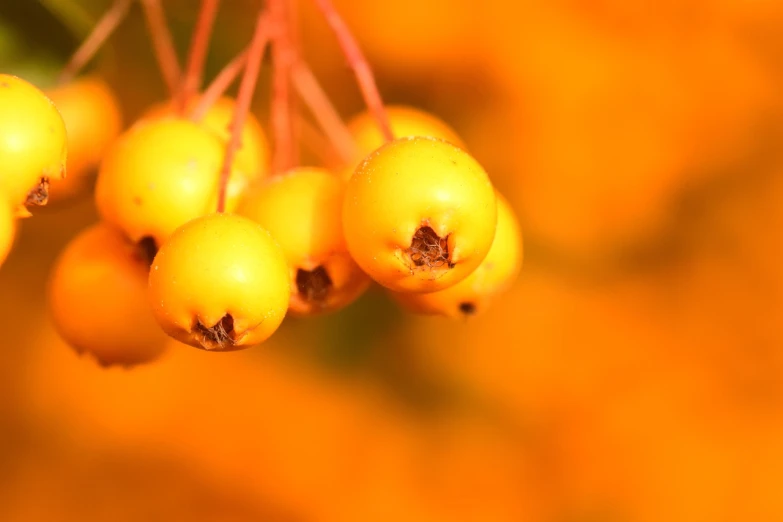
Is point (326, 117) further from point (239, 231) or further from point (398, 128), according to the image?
point (239, 231)

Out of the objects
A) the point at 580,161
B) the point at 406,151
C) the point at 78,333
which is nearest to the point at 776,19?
the point at 580,161

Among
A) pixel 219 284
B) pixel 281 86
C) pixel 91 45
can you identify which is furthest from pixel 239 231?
pixel 91 45

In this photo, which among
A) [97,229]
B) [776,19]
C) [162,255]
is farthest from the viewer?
[776,19]

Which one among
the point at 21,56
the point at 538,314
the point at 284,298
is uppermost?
the point at 538,314

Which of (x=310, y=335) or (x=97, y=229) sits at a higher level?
(x=310, y=335)

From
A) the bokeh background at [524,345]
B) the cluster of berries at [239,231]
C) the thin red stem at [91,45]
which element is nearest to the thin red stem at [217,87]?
the cluster of berries at [239,231]

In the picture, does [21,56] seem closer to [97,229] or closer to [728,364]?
[97,229]
